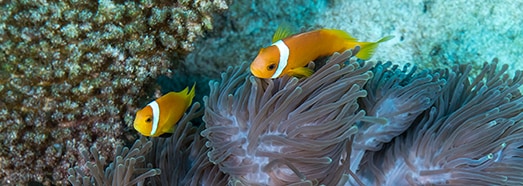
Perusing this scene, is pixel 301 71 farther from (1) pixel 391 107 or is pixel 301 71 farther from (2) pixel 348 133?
(1) pixel 391 107

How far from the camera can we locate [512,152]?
5.67 feet

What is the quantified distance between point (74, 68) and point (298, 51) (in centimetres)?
108

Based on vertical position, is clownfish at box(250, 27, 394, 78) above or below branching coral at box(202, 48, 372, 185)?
above

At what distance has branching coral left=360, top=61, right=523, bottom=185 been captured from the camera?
5.59 ft

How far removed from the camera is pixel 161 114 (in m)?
1.85

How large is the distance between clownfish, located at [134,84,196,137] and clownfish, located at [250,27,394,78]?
51cm

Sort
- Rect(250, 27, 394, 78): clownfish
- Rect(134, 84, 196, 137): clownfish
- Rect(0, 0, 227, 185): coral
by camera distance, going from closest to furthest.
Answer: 1. Rect(250, 27, 394, 78): clownfish
2. Rect(134, 84, 196, 137): clownfish
3. Rect(0, 0, 227, 185): coral

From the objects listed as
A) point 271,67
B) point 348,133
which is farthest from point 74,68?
point 348,133

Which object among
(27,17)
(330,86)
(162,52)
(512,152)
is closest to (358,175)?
(330,86)

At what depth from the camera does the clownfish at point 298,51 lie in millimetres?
1536

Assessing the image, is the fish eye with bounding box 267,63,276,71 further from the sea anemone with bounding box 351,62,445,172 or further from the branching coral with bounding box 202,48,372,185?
the sea anemone with bounding box 351,62,445,172

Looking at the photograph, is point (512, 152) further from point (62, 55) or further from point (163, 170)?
point (62, 55)

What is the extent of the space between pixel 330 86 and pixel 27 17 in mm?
1388

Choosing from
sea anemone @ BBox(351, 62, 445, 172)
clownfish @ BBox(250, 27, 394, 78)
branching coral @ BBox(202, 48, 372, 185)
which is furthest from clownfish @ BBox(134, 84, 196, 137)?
sea anemone @ BBox(351, 62, 445, 172)
